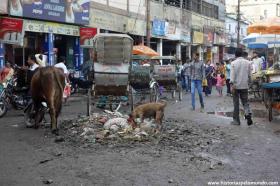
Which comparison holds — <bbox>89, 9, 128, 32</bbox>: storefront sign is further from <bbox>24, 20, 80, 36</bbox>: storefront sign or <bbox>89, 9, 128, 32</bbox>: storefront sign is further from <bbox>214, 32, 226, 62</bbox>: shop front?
<bbox>214, 32, 226, 62</bbox>: shop front

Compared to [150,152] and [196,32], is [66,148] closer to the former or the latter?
[150,152]

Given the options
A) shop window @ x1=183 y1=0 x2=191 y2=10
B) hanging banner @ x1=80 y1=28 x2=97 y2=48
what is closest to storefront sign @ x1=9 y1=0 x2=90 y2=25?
hanging banner @ x1=80 y1=28 x2=97 y2=48

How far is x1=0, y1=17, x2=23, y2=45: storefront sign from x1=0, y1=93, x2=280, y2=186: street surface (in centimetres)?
987

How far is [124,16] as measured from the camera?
107 ft

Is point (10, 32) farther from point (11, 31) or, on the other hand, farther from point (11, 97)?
Answer: point (11, 97)

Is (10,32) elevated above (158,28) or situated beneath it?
situated beneath

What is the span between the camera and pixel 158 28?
125ft

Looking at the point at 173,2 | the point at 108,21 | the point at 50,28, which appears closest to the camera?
the point at 50,28

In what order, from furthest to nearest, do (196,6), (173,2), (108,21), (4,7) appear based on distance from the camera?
(196,6)
(173,2)
(108,21)
(4,7)

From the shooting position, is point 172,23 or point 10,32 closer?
point 10,32

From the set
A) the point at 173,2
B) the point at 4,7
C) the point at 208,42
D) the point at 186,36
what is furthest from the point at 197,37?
the point at 4,7

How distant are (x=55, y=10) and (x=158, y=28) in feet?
47.7

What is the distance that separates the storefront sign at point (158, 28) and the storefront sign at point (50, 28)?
11176 millimetres

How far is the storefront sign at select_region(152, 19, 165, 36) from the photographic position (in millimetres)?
37175
